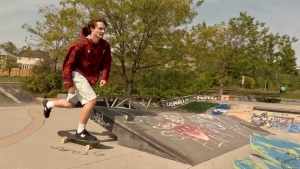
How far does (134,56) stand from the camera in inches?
483

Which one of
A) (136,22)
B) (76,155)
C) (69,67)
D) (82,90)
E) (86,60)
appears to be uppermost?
(136,22)

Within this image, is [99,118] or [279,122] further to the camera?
[279,122]

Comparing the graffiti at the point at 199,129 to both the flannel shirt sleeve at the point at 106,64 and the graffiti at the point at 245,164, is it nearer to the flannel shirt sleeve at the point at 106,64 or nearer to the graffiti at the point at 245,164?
the graffiti at the point at 245,164

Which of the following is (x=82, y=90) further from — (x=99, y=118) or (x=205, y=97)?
(x=205, y=97)

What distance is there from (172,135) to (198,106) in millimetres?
10700

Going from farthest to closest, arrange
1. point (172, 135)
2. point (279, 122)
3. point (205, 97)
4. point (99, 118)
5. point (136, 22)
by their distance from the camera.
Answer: point (205, 97)
point (136, 22)
point (279, 122)
point (99, 118)
point (172, 135)

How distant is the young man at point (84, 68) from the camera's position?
3.34 meters

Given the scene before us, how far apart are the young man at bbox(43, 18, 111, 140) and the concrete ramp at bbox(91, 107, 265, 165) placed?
20.2 inches

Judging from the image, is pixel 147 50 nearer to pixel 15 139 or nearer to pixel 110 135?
pixel 110 135

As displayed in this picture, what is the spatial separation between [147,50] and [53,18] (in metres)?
5.65

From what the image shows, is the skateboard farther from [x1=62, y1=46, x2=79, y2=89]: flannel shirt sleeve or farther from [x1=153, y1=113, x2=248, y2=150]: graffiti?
[x1=153, y1=113, x2=248, y2=150]: graffiti

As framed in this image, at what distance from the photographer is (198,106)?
14281mm

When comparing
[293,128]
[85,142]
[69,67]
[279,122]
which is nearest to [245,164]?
[85,142]

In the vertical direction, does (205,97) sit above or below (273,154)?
above
